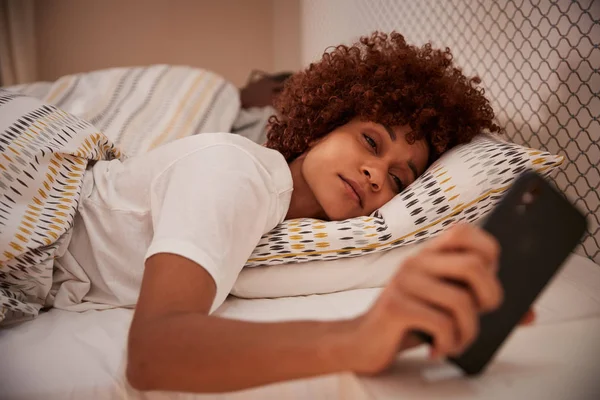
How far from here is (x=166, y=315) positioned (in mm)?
567

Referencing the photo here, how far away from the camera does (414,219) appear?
91 centimetres

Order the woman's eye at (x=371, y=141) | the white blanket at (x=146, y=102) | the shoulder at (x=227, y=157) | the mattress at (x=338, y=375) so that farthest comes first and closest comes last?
the white blanket at (x=146, y=102) < the woman's eye at (x=371, y=141) < the shoulder at (x=227, y=157) < the mattress at (x=338, y=375)

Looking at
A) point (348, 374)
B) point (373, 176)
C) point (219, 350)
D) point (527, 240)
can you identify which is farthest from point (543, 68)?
point (219, 350)

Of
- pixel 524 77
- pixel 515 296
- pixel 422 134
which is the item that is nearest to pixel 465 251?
pixel 515 296

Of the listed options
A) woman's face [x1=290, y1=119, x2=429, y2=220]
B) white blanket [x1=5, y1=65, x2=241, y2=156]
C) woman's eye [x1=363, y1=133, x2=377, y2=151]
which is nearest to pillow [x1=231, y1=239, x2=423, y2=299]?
woman's face [x1=290, y1=119, x2=429, y2=220]

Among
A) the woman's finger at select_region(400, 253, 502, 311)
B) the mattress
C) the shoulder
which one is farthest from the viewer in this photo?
A: the shoulder

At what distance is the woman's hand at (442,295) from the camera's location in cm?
43

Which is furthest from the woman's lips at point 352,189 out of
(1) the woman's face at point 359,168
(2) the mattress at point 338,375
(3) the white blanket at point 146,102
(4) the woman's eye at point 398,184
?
(3) the white blanket at point 146,102

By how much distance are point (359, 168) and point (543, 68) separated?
20.4 inches

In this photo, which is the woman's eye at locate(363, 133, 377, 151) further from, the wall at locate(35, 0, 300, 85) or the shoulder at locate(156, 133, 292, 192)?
the wall at locate(35, 0, 300, 85)

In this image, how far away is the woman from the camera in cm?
45

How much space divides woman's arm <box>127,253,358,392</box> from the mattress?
0.11 meters

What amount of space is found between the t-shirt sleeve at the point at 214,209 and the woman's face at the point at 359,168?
0.58ft

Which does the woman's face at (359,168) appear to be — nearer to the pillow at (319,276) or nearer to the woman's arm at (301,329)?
the pillow at (319,276)
